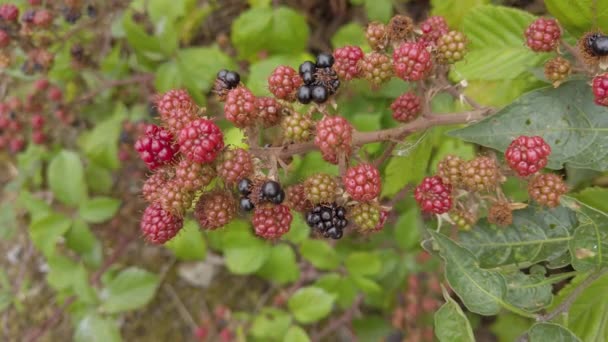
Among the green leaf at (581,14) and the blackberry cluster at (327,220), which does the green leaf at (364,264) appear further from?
the green leaf at (581,14)

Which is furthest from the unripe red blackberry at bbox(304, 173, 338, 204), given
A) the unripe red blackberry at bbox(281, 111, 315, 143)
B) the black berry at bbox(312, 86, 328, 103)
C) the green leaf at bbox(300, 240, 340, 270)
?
the green leaf at bbox(300, 240, 340, 270)

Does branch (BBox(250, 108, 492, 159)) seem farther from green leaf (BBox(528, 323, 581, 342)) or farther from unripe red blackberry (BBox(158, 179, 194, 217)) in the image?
green leaf (BBox(528, 323, 581, 342))

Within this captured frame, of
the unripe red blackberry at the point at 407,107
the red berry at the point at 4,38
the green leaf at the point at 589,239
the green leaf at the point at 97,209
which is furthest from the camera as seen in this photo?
the green leaf at the point at 97,209

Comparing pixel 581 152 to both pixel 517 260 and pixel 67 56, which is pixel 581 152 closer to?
pixel 517 260

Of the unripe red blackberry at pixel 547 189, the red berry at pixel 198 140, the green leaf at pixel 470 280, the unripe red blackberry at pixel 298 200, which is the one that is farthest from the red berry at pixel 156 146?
the unripe red blackberry at pixel 547 189

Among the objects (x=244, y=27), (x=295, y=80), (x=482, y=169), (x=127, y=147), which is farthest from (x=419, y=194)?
(x=127, y=147)

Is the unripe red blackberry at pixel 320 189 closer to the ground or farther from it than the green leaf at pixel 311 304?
farther from it
